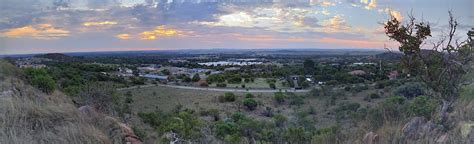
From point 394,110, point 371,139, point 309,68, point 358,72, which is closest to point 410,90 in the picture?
point 394,110

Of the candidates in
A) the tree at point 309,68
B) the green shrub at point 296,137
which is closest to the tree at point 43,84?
the green shrub at point 296,137

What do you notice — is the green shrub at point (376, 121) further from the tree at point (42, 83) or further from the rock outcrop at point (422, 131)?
the tree at point (42, 83)

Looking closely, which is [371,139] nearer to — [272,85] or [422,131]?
[422,131]

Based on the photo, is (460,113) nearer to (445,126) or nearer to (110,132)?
(445,126)

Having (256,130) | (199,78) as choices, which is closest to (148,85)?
(199,78)

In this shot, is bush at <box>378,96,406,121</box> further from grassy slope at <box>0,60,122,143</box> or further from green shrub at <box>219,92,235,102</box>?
green shrub at <box>219,92,235,102</box>

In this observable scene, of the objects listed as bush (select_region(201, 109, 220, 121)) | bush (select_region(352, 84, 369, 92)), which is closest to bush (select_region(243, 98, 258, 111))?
bush (select_region(201, 109, 220, 121))
